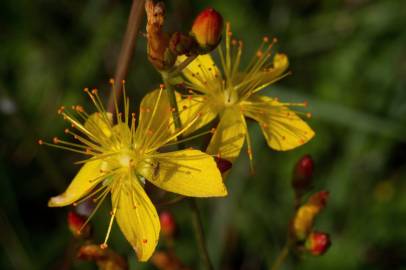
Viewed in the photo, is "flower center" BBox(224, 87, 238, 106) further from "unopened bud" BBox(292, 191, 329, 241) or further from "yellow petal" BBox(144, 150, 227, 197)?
"unopened bud" BBox(292, 191, 329, 241)

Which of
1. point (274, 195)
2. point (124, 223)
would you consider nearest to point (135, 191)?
point (124, 223)

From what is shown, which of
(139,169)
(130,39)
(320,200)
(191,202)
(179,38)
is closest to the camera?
(179,38)

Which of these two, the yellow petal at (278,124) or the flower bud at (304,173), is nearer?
the yellow petal at (278,124)

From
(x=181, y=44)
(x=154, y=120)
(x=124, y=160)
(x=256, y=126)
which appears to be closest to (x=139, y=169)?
(x=124, y=160)

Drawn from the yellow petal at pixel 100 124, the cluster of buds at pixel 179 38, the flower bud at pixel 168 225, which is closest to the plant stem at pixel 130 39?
the yellow petal at pixel 100 124

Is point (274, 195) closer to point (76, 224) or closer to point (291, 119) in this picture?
point (291, 119)

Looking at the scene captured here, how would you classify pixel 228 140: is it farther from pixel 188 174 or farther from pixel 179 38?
pixel 179 38

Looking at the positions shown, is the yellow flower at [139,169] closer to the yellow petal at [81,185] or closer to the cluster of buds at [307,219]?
the yellow petal at [81,185]
